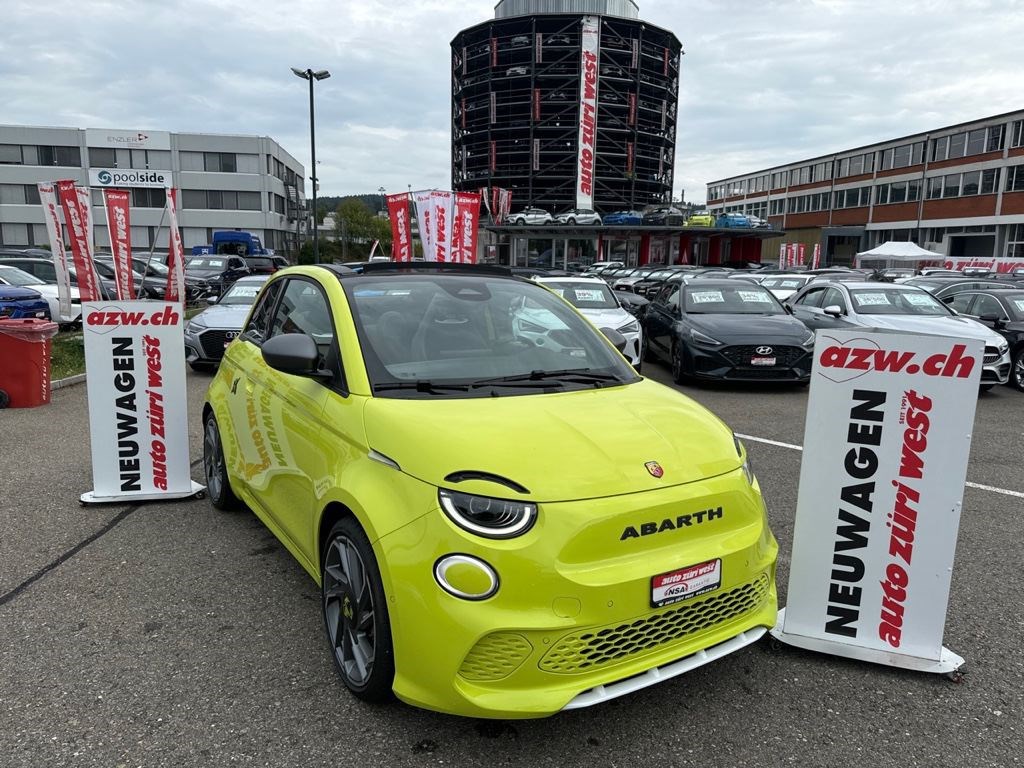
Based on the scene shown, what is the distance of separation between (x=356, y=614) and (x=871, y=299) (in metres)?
10.7

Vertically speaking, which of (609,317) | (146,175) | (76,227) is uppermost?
(146,175)

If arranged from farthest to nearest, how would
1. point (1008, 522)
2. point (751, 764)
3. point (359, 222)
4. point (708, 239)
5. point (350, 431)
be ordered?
1. point (359, 222)
2. point (708, 239)
3. point (1008, 522)
4. point (350, 431)
5. point (751, 764)

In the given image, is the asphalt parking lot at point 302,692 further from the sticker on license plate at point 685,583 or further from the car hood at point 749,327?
the car hood at point 749,327

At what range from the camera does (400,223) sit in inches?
635

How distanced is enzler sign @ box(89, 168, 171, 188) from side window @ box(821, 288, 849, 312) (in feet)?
219

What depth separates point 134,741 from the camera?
8.55 ft

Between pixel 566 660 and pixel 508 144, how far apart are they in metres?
72.0

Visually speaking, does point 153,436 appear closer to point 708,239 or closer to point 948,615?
point 948,615

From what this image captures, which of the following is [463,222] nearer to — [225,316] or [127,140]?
[225,316]

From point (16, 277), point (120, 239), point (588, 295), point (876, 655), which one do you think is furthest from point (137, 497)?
point (16, 277)

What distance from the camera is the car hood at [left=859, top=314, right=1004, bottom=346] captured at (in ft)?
32.6

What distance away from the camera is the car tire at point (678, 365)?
34.7 ft

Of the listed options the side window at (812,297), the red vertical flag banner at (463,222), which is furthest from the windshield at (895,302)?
the red vertical flag banner at (463,222)

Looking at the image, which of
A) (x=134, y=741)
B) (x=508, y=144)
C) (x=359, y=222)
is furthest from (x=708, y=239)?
(x=134, y=741)
